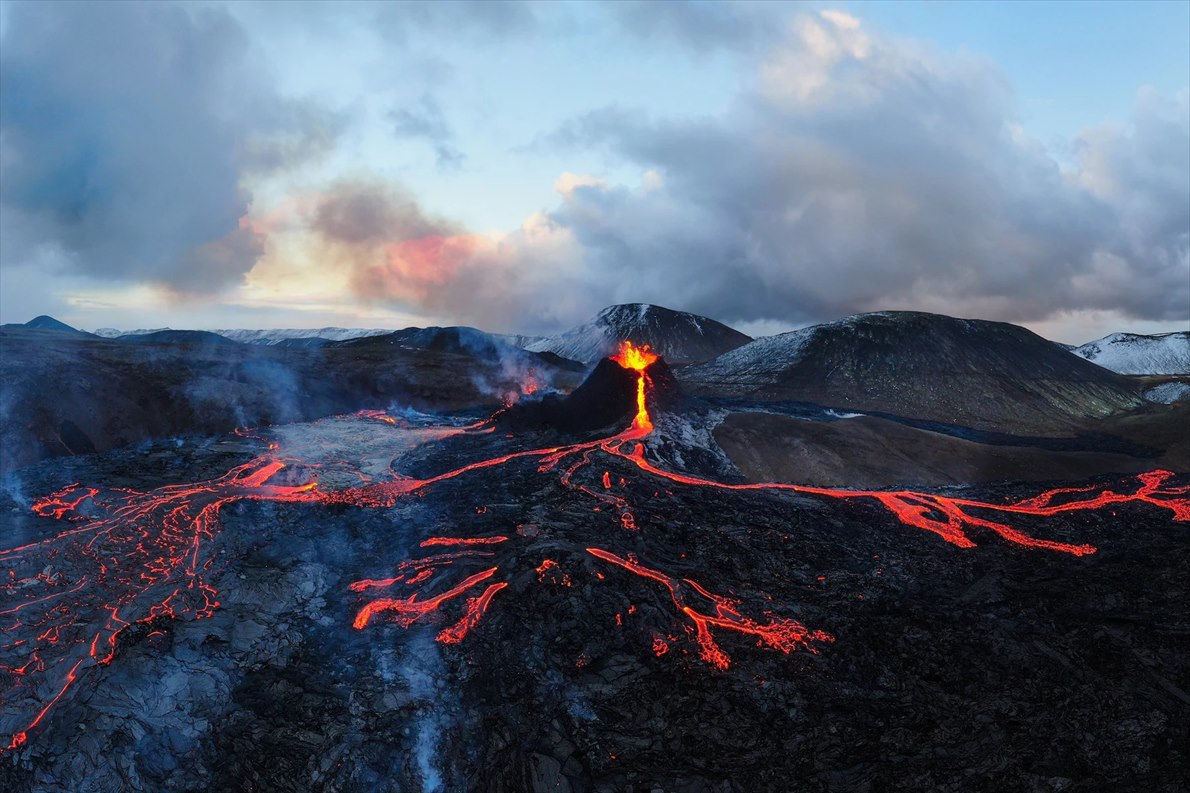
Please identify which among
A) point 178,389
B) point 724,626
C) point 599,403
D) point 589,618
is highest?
point 178,389

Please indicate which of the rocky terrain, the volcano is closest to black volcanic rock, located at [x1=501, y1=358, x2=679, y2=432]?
the volcano

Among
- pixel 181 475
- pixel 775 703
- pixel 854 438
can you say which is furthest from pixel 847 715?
pixel 181 475

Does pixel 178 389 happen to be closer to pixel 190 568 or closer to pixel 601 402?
pixel 601 402

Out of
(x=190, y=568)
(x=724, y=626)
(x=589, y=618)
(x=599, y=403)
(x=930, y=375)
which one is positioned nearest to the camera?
(x=589, y=618)

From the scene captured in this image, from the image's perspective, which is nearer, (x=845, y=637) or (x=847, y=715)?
(x=847, y=715)

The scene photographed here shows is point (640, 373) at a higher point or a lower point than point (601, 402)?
higher

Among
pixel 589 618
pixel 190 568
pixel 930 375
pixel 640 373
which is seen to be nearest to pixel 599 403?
pixel 640 373

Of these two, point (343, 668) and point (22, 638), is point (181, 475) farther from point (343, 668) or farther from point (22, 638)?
point (343, 668)
